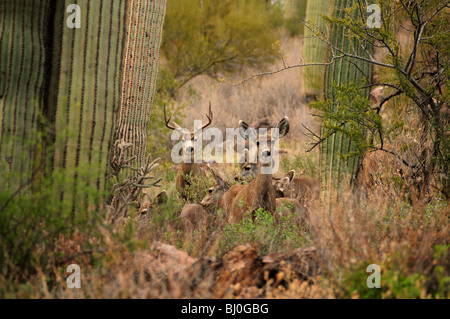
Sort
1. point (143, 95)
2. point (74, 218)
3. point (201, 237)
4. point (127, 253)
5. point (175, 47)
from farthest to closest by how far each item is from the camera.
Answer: point (175, 47), point (143, 95), point (201, 237), point (74, 218), point (127, 253)

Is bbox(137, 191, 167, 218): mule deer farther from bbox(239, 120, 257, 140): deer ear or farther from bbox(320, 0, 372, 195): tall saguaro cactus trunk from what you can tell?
bbox(320, 0, 372, 195): tall saguaro cactus trunk

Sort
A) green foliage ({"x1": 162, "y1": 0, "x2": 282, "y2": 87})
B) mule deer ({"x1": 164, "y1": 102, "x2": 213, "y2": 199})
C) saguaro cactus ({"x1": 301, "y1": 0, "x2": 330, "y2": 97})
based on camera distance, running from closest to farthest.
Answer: mule deer ({"x1": 164, "y1": 102, "x2": 213, "y2": 199}) < saguaro cactus ({"x1": 301, "y1": 0, "x2": 330, "y2": 97}) < green foliage ({"x1": 162, "y1": 0, "x2": 282, "y2": 87})

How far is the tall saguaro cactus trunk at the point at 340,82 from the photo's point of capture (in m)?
8.55

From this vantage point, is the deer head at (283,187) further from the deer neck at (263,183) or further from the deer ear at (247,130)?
the deer neck at (263,183)

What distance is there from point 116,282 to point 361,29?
15.9 feet

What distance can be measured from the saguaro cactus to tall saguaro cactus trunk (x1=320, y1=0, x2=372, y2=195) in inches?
146

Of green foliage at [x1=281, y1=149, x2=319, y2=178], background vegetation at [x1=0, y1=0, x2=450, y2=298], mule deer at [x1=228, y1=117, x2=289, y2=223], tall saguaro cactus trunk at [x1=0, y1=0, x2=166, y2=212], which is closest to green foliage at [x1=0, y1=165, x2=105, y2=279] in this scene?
background vegetation at [x1=0, y1=0, x2=450, y2=298]

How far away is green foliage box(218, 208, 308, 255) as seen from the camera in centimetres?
602

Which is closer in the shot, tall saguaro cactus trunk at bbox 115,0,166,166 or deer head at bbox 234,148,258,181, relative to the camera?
tall saguaro cactus trunk at bbox 115,0,166,166

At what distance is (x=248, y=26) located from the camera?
76.2ft

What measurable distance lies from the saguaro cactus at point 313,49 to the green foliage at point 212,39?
562cm
